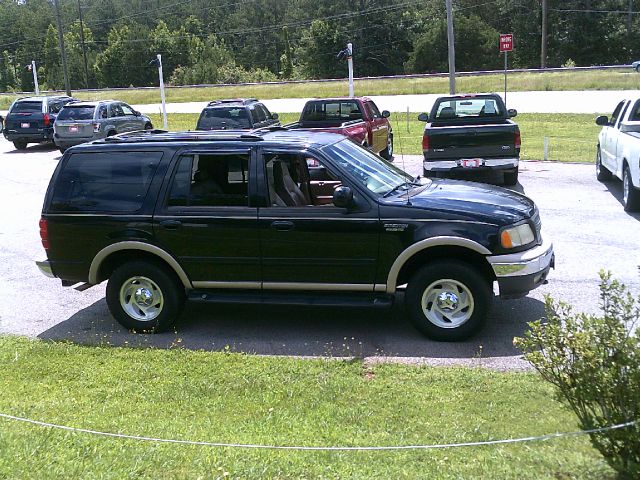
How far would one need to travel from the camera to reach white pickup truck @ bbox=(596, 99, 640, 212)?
35.2 feet

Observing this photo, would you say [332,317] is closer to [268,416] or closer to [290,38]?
[268,416]

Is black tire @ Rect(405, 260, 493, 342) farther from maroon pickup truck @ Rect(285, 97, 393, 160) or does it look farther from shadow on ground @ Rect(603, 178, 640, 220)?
maroon pickup truck @ Rect(285, 97, 393, 160)

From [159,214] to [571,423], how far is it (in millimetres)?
4112

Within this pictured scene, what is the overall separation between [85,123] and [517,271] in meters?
19.1

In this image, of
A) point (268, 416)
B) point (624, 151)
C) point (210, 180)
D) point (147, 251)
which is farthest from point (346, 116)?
point (268, 416)

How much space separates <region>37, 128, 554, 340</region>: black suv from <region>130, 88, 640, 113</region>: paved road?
26459 mm

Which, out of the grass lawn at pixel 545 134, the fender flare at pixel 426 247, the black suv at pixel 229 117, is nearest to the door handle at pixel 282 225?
the fender flare at pixel 426 247

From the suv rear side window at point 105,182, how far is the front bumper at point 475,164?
7.70 meters

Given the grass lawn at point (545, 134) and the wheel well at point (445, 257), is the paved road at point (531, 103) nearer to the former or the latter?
the grass lawn at point (545, 134)

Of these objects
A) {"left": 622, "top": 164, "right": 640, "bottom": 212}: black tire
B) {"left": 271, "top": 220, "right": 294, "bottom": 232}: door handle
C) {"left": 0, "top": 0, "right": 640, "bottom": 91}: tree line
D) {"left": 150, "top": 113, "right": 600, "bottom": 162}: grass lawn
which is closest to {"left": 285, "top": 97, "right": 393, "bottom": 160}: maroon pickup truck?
{"left": 150, "top": 113, "right": 600, "bottom": 162}: grass lawn

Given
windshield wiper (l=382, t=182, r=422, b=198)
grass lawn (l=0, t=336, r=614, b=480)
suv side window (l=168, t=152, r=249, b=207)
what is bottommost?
grass lawn (l=0, t=336, r=614, b=480)

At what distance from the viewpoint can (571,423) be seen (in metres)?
4.21

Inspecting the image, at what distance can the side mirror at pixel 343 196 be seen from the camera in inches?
238

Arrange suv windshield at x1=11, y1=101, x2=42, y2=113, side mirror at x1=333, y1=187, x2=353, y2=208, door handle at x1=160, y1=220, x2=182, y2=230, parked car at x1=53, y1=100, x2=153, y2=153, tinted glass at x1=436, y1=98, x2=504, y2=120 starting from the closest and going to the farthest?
side mirror at x1=333, y1=187, x2=353, y2=208 < door handle at x1=160, y1=220, x2=182, y2=230 < tinted glass at x1=436, y1=98, x2=504, y2=120 < parked car at x1=53, y1=100, x2=153, y2=153 < suv windshield at x1=11, y1=101, x2=42, y2=113
